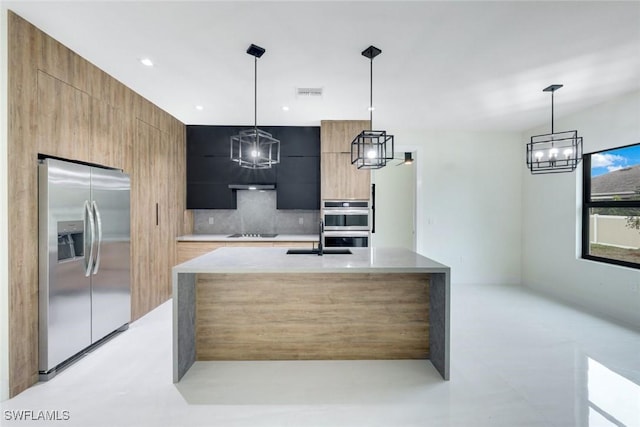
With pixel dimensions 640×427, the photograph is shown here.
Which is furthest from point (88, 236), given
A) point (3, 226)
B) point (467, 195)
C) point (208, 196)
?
point (467, 195)

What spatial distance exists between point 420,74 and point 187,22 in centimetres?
219

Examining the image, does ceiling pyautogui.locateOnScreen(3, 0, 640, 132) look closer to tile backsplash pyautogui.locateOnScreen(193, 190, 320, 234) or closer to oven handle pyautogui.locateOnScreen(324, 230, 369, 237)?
tile backsplash pyautogui.locateOnScreen(193, 190, 320, 234)

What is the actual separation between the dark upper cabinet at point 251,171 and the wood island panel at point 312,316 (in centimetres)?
253

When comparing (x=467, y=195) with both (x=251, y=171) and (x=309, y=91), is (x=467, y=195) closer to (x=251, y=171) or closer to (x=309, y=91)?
(x=309, y=91)

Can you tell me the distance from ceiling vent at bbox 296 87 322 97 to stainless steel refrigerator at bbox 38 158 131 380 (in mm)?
2170

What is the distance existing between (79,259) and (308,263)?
2.05m

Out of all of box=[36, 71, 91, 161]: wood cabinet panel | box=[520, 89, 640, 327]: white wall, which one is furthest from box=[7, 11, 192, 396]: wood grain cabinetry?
box=[520, 89, 640, 327]: white wall

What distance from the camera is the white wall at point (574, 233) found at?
12.1ft

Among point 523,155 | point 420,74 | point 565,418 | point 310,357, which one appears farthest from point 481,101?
point 310,357

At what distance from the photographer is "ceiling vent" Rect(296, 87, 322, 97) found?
11.6 feet

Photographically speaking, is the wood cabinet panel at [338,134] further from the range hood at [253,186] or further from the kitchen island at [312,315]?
the kitchen island at [312,315]

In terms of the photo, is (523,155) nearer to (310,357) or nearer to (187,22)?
(310,357)

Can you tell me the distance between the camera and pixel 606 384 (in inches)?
93.1

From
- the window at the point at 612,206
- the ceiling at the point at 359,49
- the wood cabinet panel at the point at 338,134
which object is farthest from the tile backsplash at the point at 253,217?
the window at the point at 612,206
